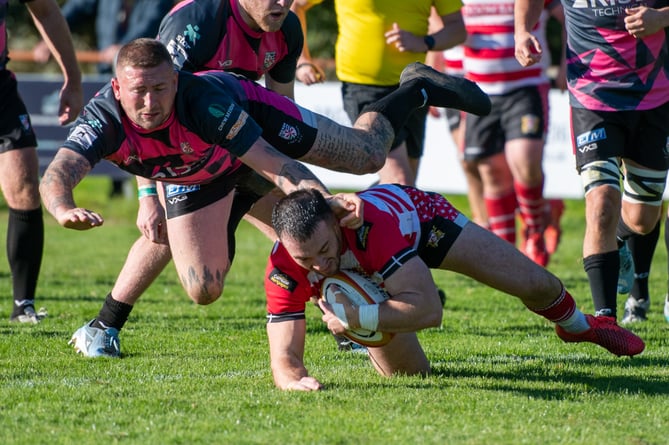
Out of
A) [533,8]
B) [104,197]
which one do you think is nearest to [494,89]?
[533,8]

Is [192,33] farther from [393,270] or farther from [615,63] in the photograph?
[615,63]

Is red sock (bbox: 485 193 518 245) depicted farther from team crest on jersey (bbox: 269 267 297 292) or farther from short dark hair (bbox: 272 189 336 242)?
short dark hair (bbox: 272 189 336 242)

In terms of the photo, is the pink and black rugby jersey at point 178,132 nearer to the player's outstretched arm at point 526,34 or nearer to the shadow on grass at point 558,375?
the shadow on grass at point 558,375

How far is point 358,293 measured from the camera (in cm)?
465

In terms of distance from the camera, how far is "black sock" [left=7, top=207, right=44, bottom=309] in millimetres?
7102

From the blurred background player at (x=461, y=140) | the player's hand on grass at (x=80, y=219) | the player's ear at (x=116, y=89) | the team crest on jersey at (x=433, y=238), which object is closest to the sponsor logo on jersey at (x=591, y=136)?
the team crest on jersey at (x=433, y=238)

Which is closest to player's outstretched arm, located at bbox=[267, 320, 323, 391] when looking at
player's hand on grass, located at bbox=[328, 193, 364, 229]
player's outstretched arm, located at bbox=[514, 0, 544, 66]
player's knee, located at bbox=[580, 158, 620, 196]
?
player's hand on grass, located at bbox=[328, 193, 364, 229]

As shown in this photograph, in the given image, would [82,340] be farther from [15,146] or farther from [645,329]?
[645,329]

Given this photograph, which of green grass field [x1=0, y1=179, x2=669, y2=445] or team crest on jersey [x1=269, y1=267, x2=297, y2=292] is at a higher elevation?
team crest on jersey [x1=269, y1=267, x2=297, y2=292]

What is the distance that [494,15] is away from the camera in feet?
32.0

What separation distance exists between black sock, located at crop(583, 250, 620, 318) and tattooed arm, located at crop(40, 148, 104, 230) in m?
2.88

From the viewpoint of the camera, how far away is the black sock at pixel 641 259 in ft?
23.6

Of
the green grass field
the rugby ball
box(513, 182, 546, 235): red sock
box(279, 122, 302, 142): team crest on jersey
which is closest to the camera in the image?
the green grass field

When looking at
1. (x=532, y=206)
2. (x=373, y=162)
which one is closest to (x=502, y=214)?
(x=532, y=206)
